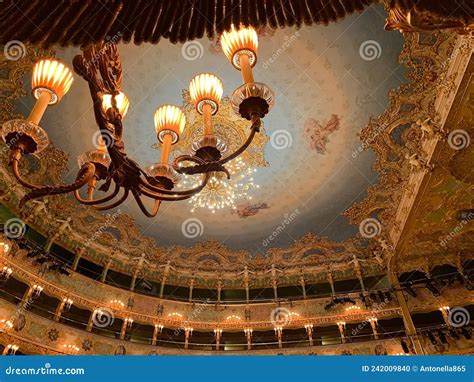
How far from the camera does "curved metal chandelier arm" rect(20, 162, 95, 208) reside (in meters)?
4.16

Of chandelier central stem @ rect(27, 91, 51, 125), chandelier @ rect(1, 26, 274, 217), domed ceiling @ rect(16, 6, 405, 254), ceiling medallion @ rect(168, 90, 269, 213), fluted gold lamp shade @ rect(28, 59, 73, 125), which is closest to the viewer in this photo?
chandelier @ rect(1, 26, 274, 217)

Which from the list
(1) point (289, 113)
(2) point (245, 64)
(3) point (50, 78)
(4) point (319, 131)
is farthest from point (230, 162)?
(3) point (50, 78)

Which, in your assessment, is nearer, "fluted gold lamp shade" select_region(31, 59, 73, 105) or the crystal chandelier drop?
"fluted gold lamp shade" select_region(31, 59, 73, 105)

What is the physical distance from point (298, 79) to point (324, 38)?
4.29ft

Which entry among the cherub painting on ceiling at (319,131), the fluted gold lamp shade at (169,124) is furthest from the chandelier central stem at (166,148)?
the cherub painting on ceiling at (319,131)

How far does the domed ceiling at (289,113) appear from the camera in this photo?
955 cm

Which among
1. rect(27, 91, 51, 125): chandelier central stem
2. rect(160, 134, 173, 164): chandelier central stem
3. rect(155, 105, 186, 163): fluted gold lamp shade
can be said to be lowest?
rect(27, 91, 51, 125): chandelier central stem

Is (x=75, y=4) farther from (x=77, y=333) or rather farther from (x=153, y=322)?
(x=153, y=322)

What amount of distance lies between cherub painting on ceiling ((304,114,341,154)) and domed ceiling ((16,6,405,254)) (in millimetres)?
32

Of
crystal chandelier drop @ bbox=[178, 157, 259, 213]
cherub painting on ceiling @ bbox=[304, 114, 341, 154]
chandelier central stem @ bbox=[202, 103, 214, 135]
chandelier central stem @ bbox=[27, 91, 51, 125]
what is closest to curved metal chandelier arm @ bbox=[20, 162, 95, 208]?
chandelier central stem @ bbox=[27, 91, 51, 125]

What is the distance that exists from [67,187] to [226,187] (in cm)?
861

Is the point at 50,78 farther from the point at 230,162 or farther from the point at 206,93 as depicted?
the point at 230,162

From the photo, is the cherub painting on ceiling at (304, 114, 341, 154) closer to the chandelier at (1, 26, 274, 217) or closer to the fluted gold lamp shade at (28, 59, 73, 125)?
the chandelier at (1, 26, 274, 217)

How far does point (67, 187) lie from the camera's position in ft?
13.9
